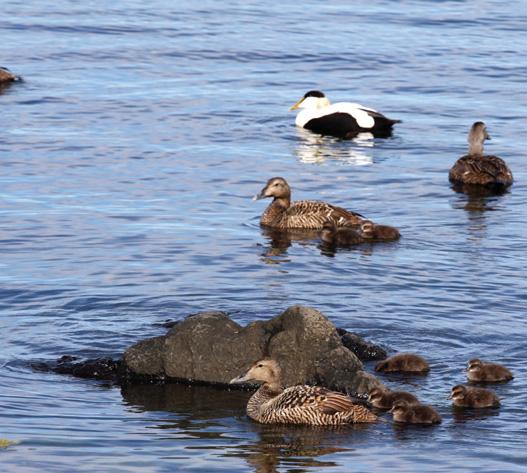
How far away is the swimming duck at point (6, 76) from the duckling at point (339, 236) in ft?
40.2

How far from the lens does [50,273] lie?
1814cm

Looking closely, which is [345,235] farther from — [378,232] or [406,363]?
[406,363]

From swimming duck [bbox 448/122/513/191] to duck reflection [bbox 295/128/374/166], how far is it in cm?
202

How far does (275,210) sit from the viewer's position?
21.3 metres

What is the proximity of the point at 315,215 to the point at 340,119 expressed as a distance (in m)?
7.05

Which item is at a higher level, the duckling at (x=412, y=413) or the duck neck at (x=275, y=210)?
the duck neck at (x=275, y=210)

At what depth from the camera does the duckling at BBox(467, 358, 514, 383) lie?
1382cm

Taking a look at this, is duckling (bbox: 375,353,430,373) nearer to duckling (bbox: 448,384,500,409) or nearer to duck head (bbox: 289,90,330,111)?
duckling (bbox: 448,384,500,409)

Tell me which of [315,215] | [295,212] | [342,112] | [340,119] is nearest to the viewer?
[315,215]

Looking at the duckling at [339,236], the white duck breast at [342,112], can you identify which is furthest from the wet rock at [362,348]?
the white duck breast at [342,112]

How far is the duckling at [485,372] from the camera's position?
13820 mm

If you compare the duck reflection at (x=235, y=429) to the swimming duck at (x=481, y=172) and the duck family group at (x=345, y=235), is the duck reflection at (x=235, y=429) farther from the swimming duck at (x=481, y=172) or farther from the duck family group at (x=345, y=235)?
the swimming duck at (x=481, y=172)

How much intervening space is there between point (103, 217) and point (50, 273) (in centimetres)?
320

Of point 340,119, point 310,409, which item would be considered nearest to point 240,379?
point 310,409
